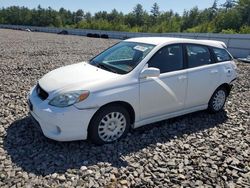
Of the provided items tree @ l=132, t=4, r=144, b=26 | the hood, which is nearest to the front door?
the hood

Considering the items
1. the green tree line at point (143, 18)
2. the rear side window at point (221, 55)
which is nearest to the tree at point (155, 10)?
the green tree line at point (143, 18)

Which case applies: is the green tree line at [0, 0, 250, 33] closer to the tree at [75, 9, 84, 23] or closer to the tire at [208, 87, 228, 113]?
the tree at [75, 9, 84, 23]

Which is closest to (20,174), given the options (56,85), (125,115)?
(56,85)

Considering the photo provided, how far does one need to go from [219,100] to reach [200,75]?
1.01m

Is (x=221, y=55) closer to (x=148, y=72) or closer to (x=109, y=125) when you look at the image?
(x=148, y=72)

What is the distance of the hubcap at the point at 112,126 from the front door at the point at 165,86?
39 cm

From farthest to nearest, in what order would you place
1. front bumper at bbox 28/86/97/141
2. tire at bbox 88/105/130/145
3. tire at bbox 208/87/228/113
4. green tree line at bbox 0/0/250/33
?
green tree line at bbox 0/0/250/33 → tire at bbox 208/87/228/113 → tire at bbox 88/105/130/145 → front bumper at bbox 28/86/97/141

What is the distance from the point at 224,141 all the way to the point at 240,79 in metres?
5.75

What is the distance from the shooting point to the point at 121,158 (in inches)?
159

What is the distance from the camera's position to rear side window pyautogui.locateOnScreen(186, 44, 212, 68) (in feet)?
Answer: 17.2

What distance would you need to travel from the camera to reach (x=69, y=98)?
3.96 m

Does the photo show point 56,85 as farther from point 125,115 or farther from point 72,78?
point 125,115

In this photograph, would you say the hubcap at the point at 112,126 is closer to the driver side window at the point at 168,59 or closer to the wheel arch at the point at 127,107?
the wheel arch at the point at 127,107

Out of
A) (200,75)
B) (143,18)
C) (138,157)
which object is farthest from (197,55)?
(143,18)
